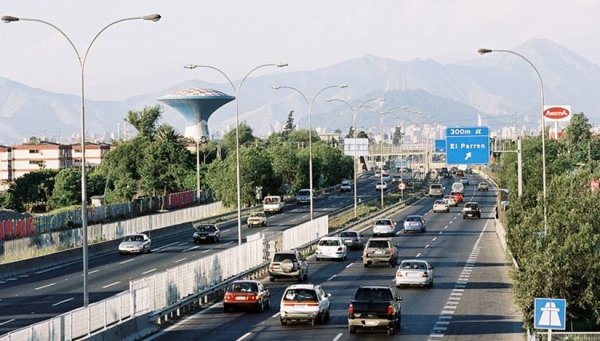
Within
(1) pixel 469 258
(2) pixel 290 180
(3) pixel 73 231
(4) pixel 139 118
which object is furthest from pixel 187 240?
(4) pixel 139 118

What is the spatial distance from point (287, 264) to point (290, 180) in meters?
89.1

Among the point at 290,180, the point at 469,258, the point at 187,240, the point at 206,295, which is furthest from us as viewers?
the point at 290,180

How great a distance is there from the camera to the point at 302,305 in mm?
33375

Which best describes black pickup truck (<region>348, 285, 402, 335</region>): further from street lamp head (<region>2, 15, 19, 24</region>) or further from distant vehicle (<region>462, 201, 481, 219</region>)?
distant vehicle (<region>462, 201, 481, 219</region>)

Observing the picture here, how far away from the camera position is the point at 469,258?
60.0 m

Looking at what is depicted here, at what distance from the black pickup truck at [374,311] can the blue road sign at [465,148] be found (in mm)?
42062

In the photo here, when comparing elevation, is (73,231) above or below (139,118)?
below

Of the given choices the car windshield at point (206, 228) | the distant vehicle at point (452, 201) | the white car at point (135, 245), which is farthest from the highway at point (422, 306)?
the distant vehicle at point (452, 201)

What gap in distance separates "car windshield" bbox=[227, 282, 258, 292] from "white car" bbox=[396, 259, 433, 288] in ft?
28.8

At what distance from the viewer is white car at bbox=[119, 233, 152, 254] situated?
65875mm

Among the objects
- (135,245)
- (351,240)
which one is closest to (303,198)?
(351,240)

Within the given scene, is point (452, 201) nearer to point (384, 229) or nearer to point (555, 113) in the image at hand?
point (384, 229)

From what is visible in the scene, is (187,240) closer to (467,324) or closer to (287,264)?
(287,264)

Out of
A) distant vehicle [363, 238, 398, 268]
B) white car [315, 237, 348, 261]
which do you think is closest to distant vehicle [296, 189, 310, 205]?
white car [315, 237, 348, 261]
